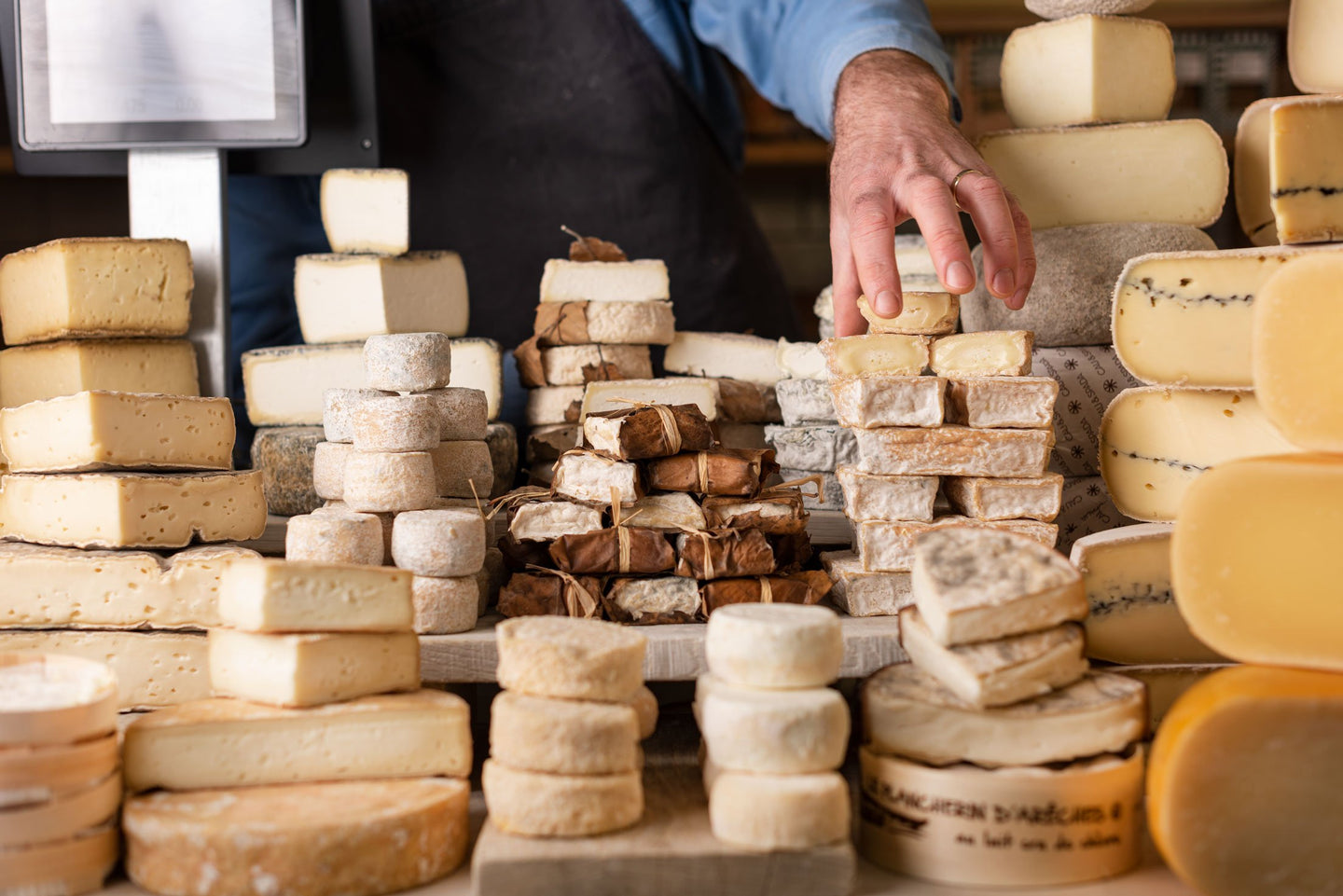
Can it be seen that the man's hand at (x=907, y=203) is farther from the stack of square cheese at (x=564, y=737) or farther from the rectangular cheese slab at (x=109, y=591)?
the rectangular cheese slab at (x=109, y=591)

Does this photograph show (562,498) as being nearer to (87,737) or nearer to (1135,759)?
(87,737)

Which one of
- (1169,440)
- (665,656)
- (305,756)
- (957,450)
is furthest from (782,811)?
(1169,440)

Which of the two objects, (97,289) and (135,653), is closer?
(135,653)

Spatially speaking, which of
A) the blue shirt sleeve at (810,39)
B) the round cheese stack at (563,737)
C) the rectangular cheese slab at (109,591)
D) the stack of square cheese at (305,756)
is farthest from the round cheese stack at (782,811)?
the blue shirt sleeve at (810,39)

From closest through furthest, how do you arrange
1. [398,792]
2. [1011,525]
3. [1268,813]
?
[1268,813]
[398,792]
[1011,525]

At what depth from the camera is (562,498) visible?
149 centimetres

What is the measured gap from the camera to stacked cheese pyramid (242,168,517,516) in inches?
77.5

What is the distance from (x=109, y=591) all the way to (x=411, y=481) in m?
0.35

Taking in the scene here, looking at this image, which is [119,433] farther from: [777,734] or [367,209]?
[777,734]

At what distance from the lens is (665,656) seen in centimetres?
133

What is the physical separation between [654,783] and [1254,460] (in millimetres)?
623

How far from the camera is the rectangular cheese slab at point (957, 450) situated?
1438 mm

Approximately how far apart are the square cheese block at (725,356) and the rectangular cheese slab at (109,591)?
38.9 inches

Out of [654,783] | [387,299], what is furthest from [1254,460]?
[387,299]
